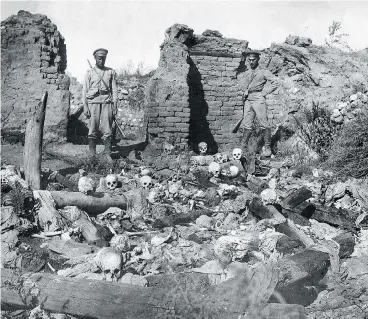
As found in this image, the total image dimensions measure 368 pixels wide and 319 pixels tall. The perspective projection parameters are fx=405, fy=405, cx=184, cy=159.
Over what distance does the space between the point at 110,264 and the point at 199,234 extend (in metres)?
1.54

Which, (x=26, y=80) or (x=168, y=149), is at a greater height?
(x=26, y=80)

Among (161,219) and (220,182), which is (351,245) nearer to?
(161,219)

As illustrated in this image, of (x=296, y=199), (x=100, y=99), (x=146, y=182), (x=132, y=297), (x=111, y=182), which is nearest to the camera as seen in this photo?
(x=132, y=297)

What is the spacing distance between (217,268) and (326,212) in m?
2.42

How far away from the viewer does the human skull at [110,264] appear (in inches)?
136

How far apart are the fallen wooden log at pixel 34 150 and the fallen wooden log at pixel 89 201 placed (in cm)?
68

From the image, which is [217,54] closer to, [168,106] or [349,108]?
[168,106]

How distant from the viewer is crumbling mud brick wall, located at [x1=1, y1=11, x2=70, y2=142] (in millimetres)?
8500

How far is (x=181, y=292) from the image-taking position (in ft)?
9.45

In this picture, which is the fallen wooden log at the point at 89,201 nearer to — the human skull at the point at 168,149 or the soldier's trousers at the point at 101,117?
the soldier's trousers at the point at 101,117

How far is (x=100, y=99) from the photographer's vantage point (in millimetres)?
7656

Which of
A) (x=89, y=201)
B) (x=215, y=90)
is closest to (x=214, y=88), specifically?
(x=215, y=90)

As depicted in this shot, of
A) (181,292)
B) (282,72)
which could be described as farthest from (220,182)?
(282,72)

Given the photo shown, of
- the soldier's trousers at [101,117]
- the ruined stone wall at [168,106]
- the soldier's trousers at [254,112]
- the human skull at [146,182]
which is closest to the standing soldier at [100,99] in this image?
the soldier's trousers at [101,117]
